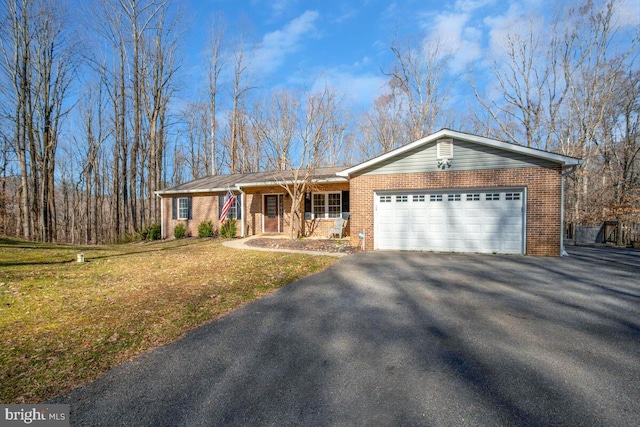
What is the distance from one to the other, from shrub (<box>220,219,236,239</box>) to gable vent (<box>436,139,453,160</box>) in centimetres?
1002

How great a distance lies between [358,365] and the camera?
292cm

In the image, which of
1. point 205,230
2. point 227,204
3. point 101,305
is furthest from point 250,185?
point 101,305

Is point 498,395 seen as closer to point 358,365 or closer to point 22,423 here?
point 358,365

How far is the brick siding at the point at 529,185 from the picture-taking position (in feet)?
29.0

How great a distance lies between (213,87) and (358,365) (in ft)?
88.9

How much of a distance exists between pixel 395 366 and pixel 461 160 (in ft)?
27.8

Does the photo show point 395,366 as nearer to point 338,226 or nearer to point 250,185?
point 338,226

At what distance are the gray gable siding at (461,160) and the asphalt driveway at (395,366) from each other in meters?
4.89

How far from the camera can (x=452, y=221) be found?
9938mm

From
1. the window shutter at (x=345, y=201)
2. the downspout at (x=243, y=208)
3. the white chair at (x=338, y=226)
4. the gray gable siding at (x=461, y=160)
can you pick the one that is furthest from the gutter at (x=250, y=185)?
the gray gable siding at (x=461, y=160)

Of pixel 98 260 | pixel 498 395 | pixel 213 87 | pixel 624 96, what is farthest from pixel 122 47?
pixel 624 96

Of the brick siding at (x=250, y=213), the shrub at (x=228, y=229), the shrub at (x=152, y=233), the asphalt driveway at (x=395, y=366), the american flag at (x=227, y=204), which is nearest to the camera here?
the asphalt driveway at (x=395, y=366)

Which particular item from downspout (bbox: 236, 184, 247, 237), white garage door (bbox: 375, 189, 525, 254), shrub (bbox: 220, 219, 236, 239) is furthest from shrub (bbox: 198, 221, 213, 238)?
white garage door (bbox: 375, 189, 525, 254)

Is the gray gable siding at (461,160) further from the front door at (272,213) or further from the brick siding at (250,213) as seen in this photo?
the front door at (272,213)
